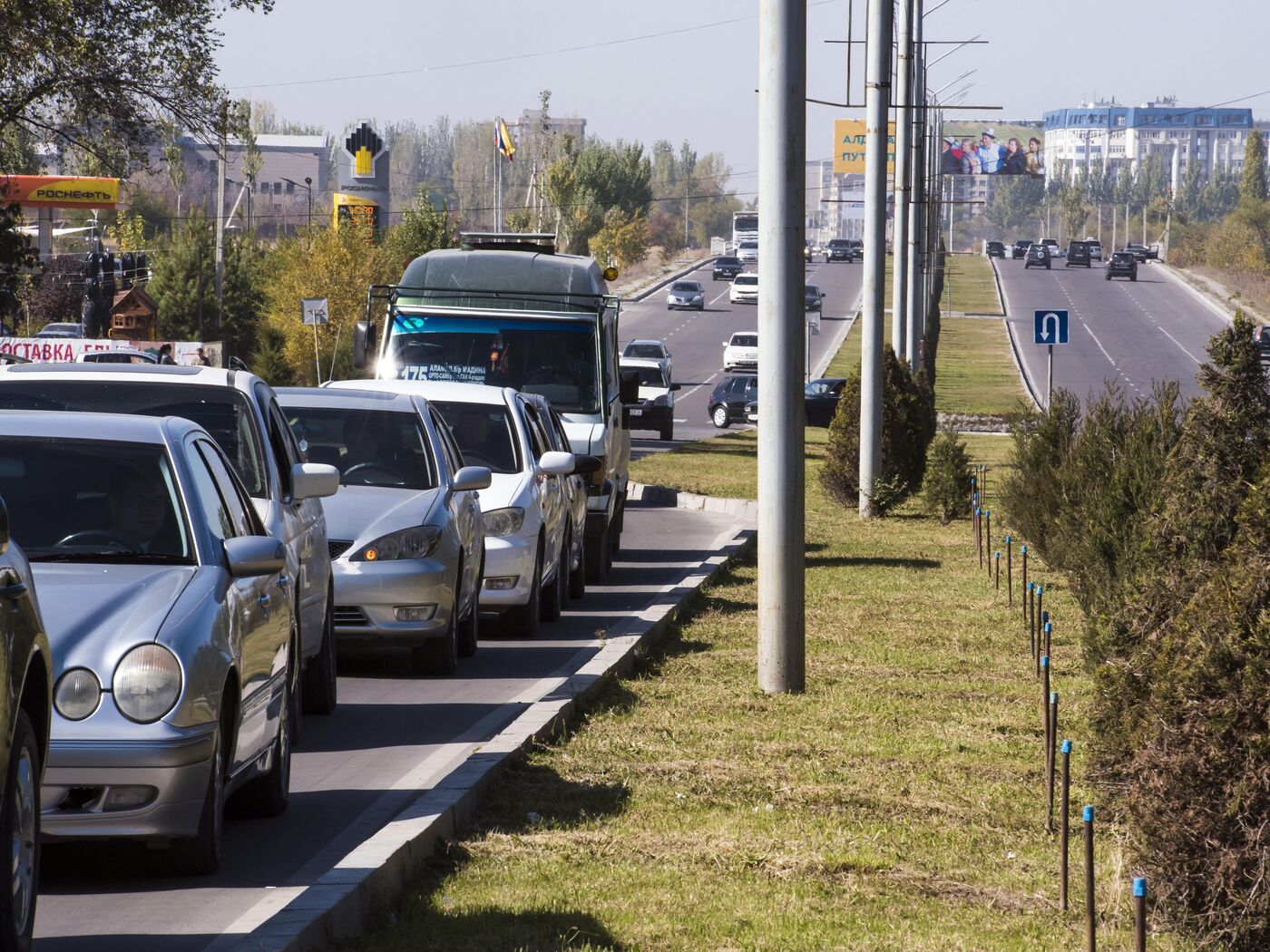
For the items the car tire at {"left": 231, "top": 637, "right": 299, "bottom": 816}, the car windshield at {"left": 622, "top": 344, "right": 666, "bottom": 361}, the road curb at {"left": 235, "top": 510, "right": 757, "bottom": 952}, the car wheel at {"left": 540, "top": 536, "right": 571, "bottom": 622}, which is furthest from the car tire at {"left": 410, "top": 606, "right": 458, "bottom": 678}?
the car windshield at {"left": 622, "top": 344, "right": 666, "bottom": 361}

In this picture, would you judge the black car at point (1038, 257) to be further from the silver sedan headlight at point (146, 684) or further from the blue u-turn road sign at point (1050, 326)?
the silver sedan headlight at point (146, 684)

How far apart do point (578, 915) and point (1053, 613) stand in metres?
9.56

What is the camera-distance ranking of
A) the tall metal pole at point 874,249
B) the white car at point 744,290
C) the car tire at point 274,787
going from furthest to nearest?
1. the white car at point 744,290
2. the tall metal pole at point 874,249
3. the car tire at point 274,787

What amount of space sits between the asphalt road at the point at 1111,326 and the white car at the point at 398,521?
41422 mm

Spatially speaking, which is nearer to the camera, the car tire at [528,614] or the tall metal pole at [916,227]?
the car tire at [528,614]

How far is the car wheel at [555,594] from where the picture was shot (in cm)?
1524

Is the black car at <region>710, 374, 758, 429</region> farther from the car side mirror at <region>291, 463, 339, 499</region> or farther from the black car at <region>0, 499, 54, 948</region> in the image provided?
the black car at <region>0, 499, 54, 948</region>

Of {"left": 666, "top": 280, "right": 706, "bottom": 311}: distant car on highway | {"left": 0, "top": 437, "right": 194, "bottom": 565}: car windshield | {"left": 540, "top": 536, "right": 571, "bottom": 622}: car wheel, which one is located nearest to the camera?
{"left": 0, "top": 437, "right": 194, "bottom": 565}: car windshield

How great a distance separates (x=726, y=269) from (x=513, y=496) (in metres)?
104

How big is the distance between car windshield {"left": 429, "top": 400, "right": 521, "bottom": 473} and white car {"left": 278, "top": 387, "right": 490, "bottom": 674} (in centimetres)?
151

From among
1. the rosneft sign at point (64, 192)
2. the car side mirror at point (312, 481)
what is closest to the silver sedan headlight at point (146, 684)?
the car side mirror at point (312, 481)

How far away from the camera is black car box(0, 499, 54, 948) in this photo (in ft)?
15.1

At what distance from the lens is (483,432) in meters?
15.5

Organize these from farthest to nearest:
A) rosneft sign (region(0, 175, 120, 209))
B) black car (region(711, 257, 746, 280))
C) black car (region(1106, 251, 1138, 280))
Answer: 1. black car (region(711, 257, 746, 280))
2. black car (region(1106, 251, 1138, 280))
3. rosneft sign (region(0, 175, 120, 209))
